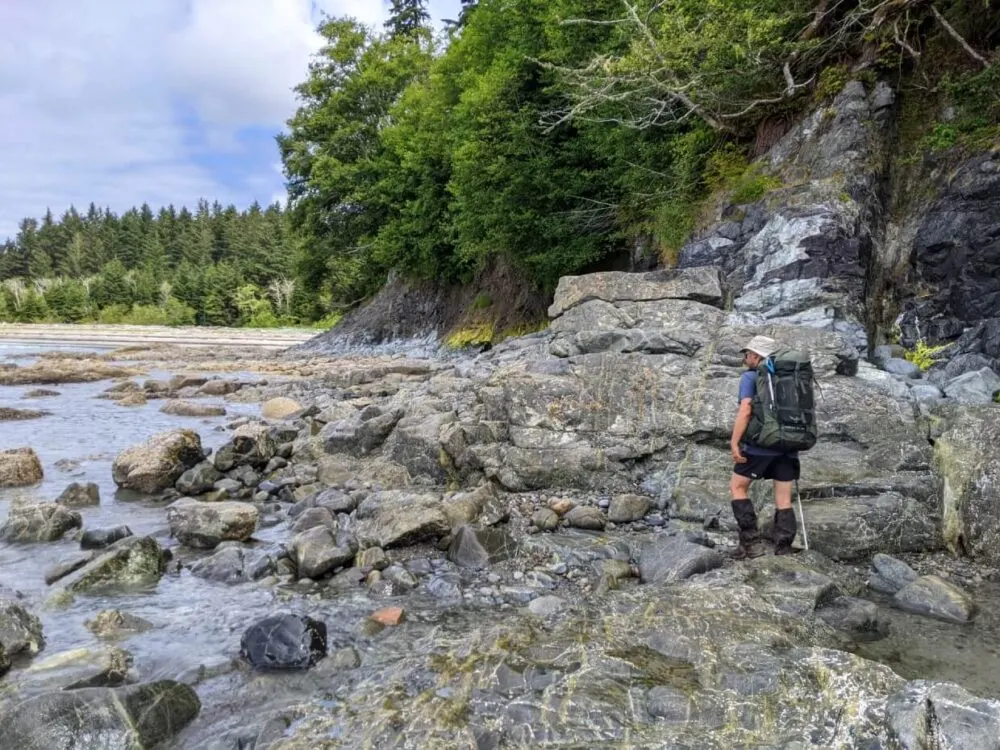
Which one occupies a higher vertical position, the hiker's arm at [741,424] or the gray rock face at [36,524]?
the hiker's arm at [741,424]

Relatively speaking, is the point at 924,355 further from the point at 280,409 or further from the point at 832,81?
the point at 280,409

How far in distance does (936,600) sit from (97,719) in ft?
21.1

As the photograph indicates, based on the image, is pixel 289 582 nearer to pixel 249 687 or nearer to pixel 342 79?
pixel 249 687

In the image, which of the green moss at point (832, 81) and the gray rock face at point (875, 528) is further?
A: the green moss at point (832, 81)

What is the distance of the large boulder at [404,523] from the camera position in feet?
24.0

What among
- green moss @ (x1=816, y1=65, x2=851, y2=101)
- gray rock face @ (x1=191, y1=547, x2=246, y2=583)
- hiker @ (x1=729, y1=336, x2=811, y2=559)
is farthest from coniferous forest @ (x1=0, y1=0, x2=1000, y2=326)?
gray rock face @ (x1=191, y1=547, x2=246, y2=583)

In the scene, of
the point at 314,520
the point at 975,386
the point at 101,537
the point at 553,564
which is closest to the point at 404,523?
the point at 314,520

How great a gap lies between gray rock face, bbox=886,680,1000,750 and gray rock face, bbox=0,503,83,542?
29.3ft

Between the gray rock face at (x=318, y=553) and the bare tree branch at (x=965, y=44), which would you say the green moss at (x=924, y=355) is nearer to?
the bare tree branch at (x=965, y=44)

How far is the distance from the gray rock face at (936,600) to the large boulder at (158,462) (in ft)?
32.7

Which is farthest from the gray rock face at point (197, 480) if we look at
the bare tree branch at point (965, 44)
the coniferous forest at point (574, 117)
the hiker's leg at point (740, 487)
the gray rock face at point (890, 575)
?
the bare tree branch at point (965, 44)

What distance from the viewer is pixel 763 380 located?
21.6ft

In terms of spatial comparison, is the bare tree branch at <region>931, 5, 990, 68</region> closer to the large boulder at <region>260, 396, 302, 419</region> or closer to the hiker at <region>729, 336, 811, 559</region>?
the hiker at <region>729, 336, 811, 559</region>

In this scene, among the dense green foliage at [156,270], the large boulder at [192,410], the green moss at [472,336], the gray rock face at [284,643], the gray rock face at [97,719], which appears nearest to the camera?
the gray rock face at [97,719]
